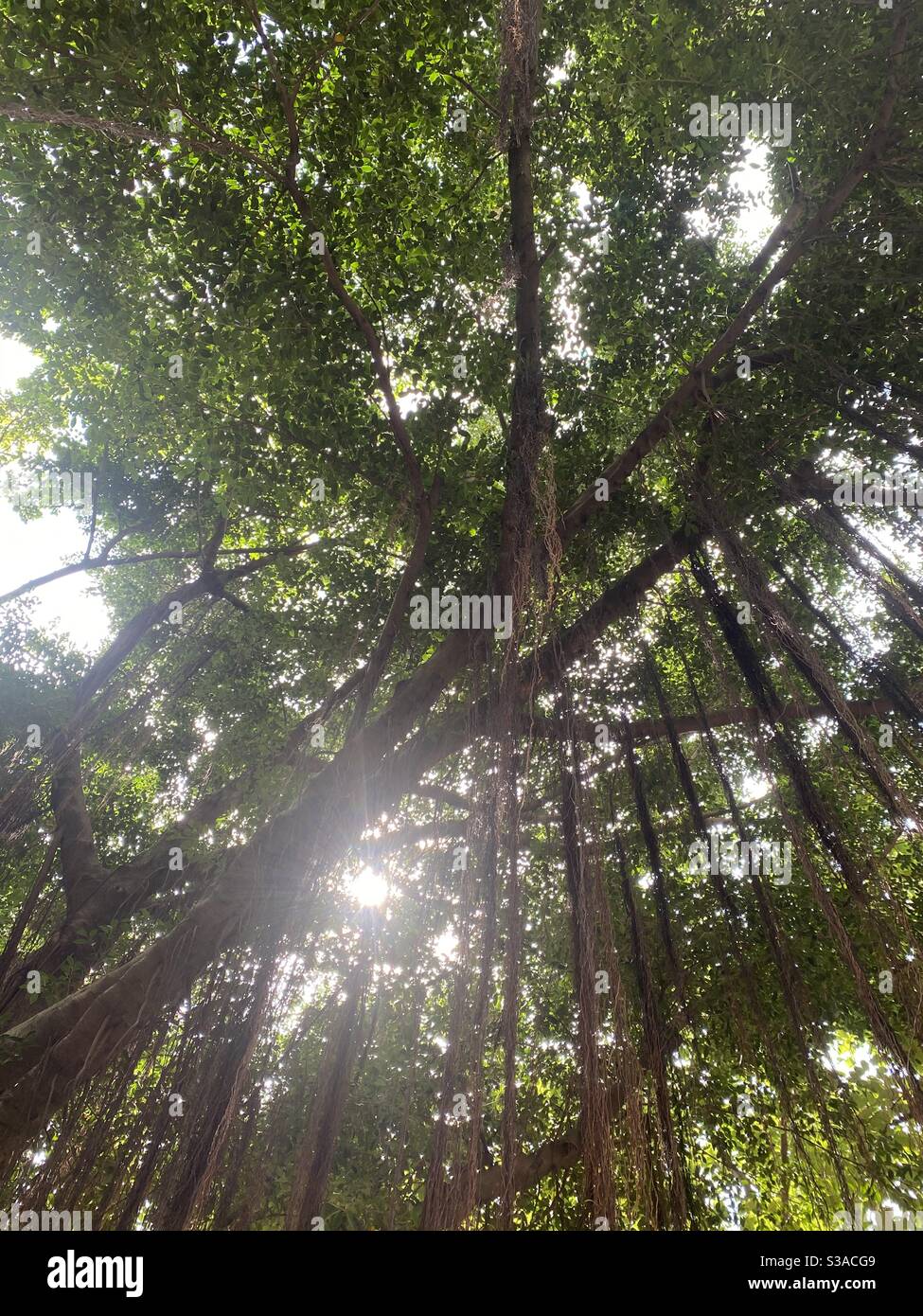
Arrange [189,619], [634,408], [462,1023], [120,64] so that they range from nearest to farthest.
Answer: [462,1023], [120,64], [634,408], [189,619]

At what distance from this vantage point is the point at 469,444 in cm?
426

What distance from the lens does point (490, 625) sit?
11.6 feet

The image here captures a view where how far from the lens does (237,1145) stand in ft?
7.25

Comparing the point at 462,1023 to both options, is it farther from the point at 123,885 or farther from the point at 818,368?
the point at 818,368

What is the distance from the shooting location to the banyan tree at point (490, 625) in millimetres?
2416

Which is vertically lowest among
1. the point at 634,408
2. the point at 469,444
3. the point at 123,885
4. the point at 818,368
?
the point at 123,885

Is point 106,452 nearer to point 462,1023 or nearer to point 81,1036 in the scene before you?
point 81,1036

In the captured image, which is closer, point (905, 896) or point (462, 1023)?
point (462, 1023)

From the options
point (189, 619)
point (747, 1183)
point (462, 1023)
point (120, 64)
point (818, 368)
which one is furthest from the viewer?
point (189, 619)

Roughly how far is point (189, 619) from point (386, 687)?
192 centimetres

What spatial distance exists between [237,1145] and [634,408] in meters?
4.63

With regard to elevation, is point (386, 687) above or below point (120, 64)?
below

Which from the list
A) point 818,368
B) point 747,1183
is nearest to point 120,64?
point 818,368

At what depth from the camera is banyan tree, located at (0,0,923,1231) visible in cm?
242
